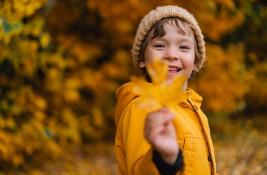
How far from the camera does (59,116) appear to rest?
23.9ft

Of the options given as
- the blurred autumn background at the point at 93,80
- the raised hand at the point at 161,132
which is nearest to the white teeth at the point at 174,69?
the raised hand at the point at 161,132

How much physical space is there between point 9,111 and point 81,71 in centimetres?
184

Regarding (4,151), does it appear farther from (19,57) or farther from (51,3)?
(51,3)

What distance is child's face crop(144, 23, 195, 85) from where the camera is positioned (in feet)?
8.89

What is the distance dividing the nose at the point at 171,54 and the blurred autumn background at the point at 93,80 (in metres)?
2.22

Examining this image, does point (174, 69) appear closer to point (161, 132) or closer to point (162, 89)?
point (161, 132)

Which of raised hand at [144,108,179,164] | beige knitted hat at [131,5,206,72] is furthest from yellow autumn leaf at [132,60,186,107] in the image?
beige knitted hat at [131,5,206,72]

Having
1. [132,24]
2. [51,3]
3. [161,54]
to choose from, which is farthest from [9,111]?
[161,54]

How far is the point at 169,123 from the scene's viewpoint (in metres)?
1.95

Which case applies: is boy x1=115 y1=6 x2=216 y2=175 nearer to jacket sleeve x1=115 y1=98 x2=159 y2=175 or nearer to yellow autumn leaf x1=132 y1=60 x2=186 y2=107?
jacket sleeve x1=115 y1=98 x2=159 y2=175

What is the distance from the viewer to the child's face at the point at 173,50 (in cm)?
271

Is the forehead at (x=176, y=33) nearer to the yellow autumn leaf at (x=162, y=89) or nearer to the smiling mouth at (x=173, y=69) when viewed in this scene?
the smiling mouth at (x=173, y=69)

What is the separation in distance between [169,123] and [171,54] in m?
0.78

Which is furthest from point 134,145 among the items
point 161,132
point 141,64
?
point 141,64
